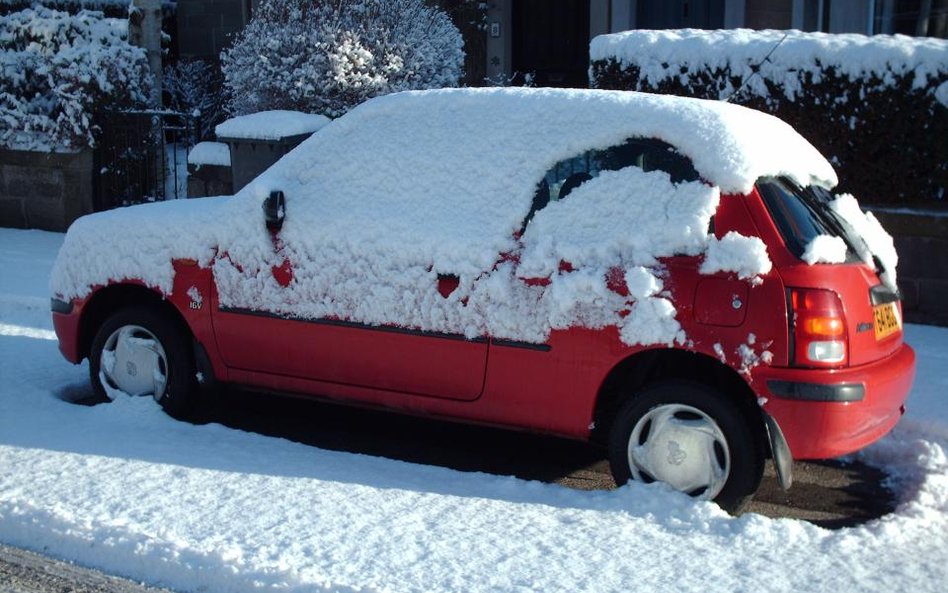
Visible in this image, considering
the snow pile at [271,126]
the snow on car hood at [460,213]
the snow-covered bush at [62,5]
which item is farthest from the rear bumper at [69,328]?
the snow-covered bush at [62,5]

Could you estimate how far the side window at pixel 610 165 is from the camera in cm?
517

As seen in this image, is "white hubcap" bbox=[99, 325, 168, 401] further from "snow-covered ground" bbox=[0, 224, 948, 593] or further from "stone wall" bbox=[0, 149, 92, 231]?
"stone wall" bbox=[0, 149, 92, 231]

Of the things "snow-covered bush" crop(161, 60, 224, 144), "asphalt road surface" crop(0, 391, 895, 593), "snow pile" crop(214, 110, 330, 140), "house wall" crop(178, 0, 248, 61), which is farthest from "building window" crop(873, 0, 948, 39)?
"house wall" crop(178, 0, 248, 61)

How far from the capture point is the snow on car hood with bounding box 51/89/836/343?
5.13 m

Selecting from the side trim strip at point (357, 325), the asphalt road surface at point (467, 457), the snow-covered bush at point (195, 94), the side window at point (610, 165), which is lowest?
the asphalt road surface at point (467, 457)

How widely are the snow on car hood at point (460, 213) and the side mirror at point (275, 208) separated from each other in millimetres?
60

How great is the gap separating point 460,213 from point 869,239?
1.92 m

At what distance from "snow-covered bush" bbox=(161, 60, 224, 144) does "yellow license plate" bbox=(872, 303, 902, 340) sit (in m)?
11.3

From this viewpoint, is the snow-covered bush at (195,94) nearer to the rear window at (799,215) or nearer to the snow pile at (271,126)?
the snow pile at (271,126)

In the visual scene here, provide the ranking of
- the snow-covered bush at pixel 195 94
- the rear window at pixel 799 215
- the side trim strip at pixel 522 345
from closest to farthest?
the rear window at pixel 799 215 < the side trim strip at pixel 522 345 < the snow-covered bush at pixel 195 94

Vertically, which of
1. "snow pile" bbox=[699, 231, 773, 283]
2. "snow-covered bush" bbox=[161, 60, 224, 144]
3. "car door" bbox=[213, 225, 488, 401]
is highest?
"snow-covered bush" bbox=[161, 60, 224, 144]

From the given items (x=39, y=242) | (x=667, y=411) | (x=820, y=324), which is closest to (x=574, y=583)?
(x=667, y=411)

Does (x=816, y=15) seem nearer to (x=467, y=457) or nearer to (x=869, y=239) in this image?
(x=869, y=239)

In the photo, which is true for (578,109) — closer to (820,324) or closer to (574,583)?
(820,324)
